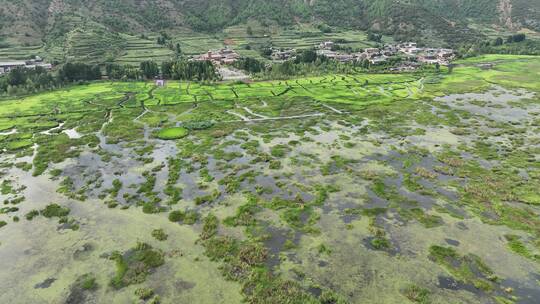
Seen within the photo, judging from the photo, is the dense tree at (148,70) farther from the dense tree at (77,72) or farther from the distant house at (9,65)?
the distant house at (9,65)

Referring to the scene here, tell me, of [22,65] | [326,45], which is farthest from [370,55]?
[22,65]

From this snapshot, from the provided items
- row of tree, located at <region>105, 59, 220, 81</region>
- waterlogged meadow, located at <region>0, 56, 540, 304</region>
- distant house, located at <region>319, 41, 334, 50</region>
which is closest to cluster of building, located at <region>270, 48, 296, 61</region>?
distant house, located at <region>319, 41, 334, 50</region>

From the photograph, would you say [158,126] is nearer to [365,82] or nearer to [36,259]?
[36,259]

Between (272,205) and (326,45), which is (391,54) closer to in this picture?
(326,45)

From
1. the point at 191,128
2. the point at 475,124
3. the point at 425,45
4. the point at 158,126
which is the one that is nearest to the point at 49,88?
the point at 158,126

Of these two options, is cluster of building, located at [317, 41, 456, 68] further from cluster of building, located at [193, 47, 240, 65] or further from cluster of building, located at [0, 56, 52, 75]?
cluster of building, located at [0, 56, 52, 75]
